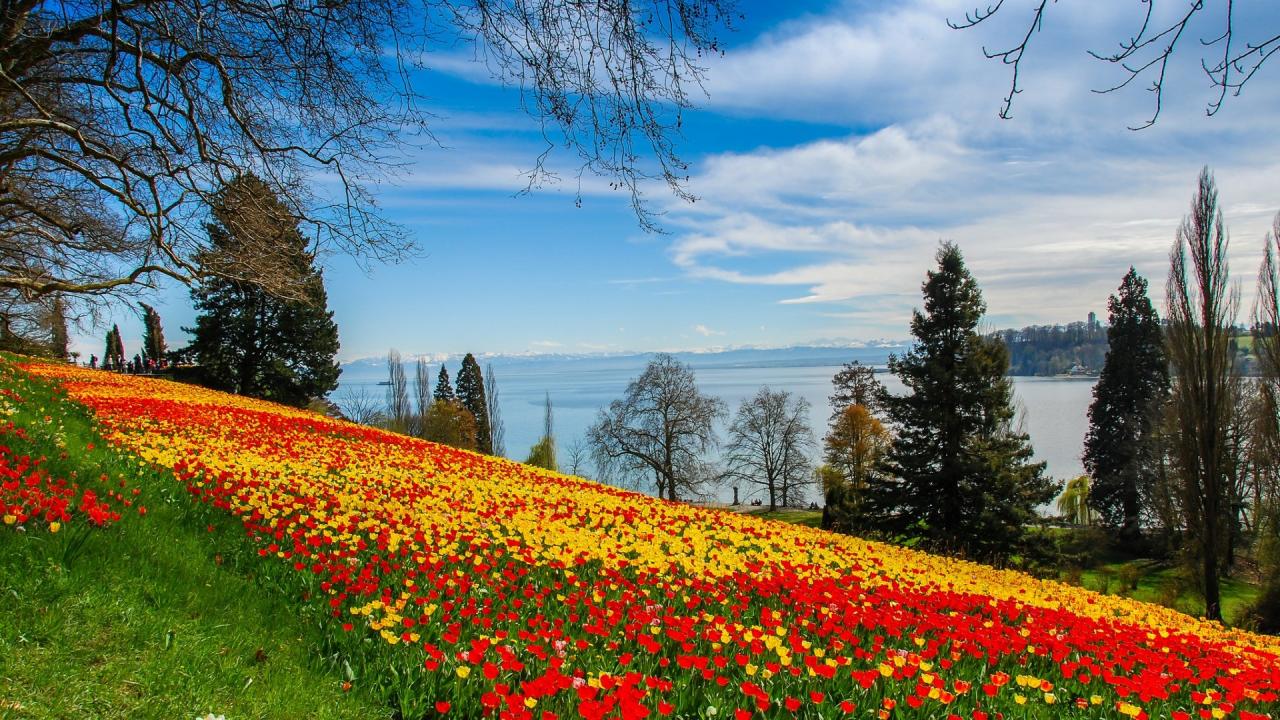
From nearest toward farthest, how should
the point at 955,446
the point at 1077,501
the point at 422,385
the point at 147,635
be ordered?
the point at 147,635
the point at 955,446
the point at 1077,501
the point at 422,385

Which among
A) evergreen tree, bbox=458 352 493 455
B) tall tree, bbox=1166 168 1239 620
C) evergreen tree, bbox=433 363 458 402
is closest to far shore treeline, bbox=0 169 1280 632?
tall tree, bbox=1166 168 1239 620

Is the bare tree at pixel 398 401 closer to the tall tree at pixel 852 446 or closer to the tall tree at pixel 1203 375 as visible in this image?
the tall tree at pixel 852 446

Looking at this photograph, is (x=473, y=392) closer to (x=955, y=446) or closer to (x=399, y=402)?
(x=399, y=402)

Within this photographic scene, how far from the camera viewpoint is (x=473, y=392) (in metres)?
56.7

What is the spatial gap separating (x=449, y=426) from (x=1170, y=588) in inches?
1575

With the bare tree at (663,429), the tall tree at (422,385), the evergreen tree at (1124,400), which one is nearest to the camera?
the evergreen tree at (1124,400)

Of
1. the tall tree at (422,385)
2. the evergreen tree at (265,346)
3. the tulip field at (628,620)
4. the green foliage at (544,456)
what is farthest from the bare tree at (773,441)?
the tulip field at (628,620)

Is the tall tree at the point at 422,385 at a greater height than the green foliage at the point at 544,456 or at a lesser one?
greater

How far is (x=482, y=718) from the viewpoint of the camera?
10.0 feet

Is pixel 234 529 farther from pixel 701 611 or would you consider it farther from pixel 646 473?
pixel 646 473

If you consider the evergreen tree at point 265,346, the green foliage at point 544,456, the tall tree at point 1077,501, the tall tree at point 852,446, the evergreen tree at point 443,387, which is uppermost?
the evergreen tree at point 265,346

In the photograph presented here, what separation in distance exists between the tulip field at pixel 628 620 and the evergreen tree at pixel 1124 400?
101ft

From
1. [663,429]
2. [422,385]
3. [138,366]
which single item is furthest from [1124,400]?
[138,366]

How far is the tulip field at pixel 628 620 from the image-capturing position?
3332 mm
